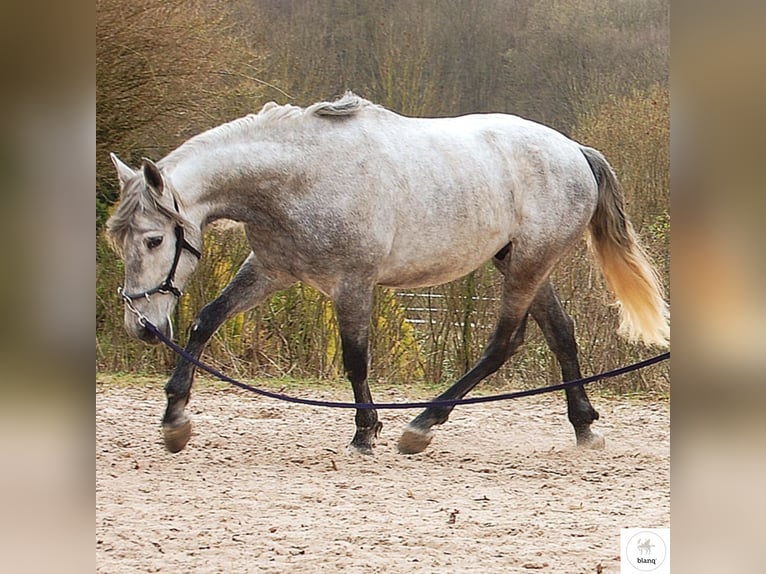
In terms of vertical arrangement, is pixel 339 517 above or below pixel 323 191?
below

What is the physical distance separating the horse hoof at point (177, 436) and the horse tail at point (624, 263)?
205 centimetres

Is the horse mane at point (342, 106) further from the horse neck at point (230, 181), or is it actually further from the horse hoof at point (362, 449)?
the horse hoof at point (362, 449)

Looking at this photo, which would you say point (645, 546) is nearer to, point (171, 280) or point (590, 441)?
point (590, 441)

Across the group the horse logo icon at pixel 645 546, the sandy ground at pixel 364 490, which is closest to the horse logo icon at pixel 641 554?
the horse logo icon at pixel 645 546

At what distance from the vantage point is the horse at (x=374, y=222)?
3.83 meters

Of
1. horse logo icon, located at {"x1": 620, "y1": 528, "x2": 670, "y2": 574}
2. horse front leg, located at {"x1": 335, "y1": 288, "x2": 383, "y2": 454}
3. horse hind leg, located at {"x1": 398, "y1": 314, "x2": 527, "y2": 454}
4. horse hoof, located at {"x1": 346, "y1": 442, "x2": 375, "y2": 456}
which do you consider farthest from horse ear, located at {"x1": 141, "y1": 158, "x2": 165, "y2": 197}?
horse logo icon, located at {"x1": 620, "y1": 528, "x2": 670, "y2": 574}

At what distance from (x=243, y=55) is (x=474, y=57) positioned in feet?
3.74

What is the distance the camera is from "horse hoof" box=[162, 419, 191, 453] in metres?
4.16

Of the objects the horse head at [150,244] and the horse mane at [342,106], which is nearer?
the horse head at [150,244]

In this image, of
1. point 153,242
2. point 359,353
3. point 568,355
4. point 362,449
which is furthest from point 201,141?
point 568,355

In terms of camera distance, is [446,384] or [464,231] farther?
[446,384]
